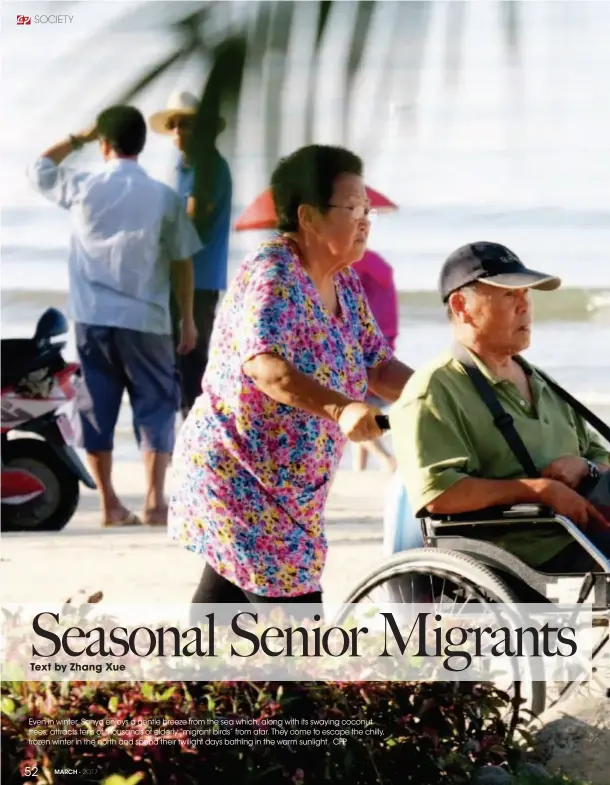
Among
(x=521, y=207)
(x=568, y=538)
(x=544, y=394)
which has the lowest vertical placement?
(x=568, y=538)

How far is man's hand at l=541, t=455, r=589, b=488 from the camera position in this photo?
11.4ft

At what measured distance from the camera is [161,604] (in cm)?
538

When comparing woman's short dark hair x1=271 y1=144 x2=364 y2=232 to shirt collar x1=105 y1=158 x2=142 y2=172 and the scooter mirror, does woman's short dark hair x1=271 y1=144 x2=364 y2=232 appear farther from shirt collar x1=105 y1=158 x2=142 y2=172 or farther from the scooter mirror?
the scooter mirror

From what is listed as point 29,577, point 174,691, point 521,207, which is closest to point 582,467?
point 174,691

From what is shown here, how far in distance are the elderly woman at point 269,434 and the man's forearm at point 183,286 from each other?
142cm

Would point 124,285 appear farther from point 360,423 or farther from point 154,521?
point 154,521

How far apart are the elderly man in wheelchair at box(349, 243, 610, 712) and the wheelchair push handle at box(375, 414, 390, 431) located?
0.20 metres

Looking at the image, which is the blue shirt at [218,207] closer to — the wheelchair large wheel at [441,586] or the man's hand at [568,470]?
the wheelchair large wheel at [441,586]

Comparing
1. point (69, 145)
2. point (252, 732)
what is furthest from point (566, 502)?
point (69, 145)

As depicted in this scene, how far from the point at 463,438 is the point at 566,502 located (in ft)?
0.95

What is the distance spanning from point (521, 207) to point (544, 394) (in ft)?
5.95

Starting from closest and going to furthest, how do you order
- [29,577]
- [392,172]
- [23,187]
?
[392,172] → [23,187] → [29,577]

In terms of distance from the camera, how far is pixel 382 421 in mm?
3160

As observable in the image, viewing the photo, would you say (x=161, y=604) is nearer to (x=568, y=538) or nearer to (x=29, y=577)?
(x=29, y=577)
